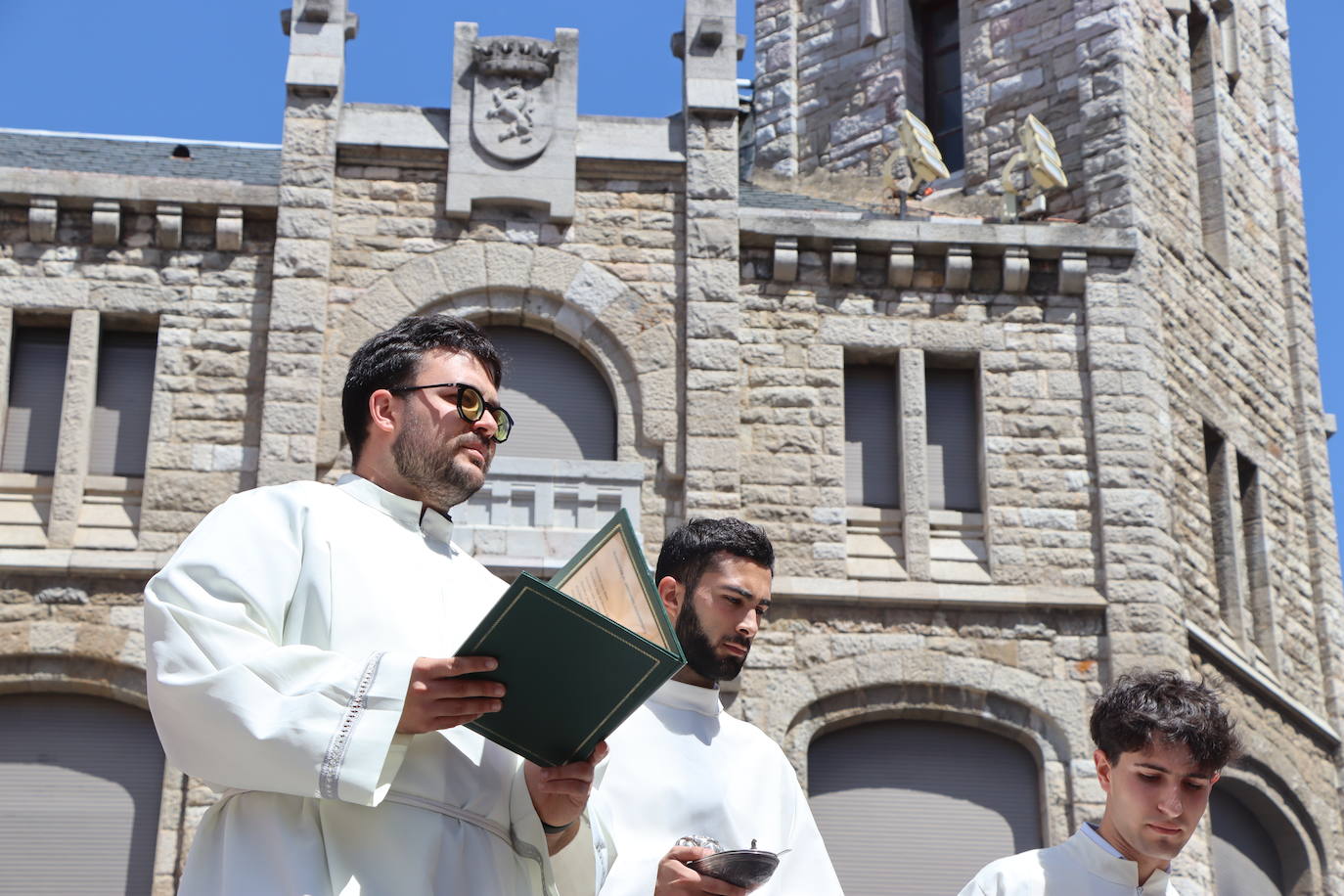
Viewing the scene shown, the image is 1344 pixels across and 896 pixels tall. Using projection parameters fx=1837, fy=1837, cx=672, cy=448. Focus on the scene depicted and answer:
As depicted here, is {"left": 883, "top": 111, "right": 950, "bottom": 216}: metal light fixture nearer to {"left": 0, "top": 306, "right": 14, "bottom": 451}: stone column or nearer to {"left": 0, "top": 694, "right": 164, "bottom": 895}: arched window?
{"left": 0, "top": 306, "right": 14, "bottom": 451}: stone column

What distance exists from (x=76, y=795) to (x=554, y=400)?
177 inches

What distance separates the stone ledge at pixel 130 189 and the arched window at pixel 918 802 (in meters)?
6.09

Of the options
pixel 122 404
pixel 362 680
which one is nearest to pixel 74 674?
pixel 122 404

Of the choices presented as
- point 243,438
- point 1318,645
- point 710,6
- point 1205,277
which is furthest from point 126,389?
point 1318,645

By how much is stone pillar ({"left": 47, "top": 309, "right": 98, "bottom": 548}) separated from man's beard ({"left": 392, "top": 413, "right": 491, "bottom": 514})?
991cm

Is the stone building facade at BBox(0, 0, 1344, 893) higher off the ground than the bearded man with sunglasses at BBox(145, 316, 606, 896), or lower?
higher

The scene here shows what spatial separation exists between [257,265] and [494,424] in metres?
10.5

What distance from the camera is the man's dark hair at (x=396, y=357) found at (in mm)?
4219

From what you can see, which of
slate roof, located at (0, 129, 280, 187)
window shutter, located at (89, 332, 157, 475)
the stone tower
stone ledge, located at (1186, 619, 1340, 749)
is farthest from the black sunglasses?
slate roof, located at (0, 129, 280, 187)

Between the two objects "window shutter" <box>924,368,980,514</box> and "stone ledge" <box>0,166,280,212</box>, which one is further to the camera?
"window shutter" <box>924,368,980,514</box>

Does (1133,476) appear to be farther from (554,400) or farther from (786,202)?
(554,400)

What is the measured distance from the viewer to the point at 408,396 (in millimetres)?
4172

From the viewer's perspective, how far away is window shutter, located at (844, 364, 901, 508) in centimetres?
1439

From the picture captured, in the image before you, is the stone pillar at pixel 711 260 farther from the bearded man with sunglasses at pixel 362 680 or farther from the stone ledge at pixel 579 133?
the bearded man with sunglasses at pixel 362 680
